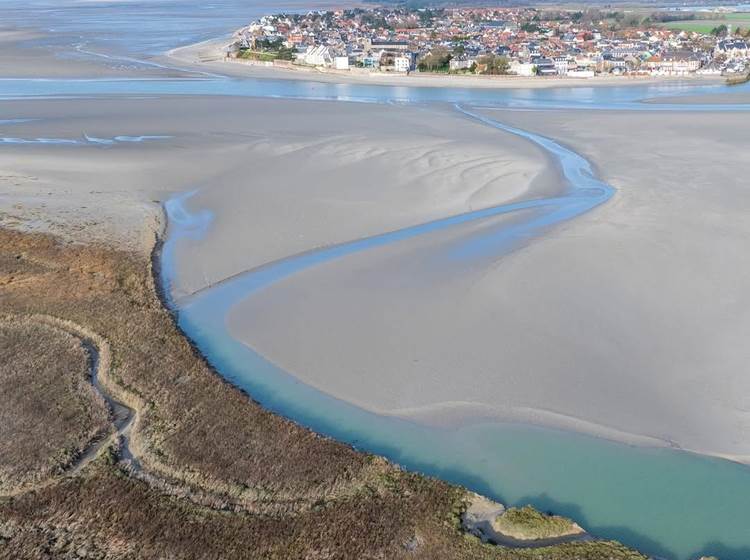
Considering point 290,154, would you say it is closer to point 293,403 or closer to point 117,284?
point 117,284

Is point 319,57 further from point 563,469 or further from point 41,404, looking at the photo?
point 563,469

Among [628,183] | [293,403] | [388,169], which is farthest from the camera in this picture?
[388,169]

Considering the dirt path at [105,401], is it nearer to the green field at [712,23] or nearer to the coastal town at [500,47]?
the coastal town at [500,47]

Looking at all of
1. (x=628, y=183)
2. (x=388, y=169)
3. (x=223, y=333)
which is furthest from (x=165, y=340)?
(x=628, y=183)

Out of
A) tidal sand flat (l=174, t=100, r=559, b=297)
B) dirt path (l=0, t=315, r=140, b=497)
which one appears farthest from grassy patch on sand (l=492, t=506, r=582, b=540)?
tidal sand flat (l=174, t=100, r=559, b=297)

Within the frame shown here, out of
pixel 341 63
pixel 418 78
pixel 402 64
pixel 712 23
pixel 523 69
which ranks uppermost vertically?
pixel 712 23

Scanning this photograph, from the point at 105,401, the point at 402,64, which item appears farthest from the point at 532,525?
the point at 402,64

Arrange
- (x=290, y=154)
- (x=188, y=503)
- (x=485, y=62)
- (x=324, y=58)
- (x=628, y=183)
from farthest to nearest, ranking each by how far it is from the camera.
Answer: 1. (x=324, y=58)
2. (x=485, y=62)
3. (x=290, y=154)
4. (x=628, y=183)
5. (x=188, y=503)

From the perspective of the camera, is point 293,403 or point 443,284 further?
point 443,284
